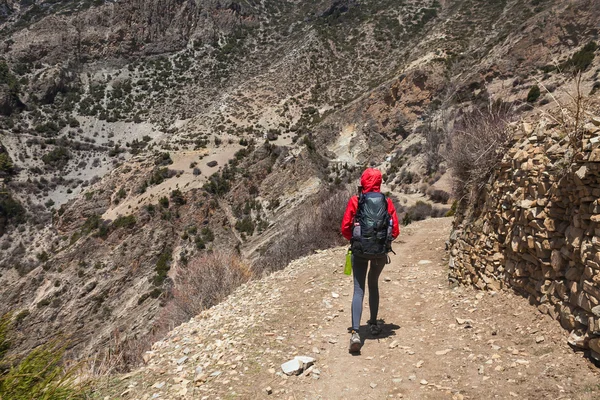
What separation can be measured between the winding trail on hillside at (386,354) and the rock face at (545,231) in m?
0.24

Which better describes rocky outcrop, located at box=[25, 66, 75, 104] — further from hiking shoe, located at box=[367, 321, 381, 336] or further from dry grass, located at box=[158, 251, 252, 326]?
hiking shoe, located at box=[367, 321, 381, 336]

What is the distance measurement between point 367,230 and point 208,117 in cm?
4821

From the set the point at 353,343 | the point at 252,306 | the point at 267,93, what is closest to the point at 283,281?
the point at 252,306

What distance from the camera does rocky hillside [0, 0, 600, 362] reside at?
25.3 meters

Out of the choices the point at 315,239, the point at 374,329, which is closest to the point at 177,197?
the point at 315,239

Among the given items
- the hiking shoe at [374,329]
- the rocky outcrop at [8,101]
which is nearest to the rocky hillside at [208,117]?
the rocky outcrop at [8,101]

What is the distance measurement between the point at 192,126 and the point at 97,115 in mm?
17871

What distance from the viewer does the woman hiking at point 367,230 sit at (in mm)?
4176

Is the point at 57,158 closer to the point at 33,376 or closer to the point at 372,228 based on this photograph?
the point at 372,228

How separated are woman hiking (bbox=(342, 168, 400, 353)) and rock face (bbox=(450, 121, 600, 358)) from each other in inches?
60.6

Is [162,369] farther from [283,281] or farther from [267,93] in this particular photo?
[267,93]

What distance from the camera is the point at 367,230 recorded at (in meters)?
4.17

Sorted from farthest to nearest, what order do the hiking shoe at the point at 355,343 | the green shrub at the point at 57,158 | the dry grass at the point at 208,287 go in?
the green shrub at the point at 57,158 → the dry grass at the point at 208,287 → the hiking shoe at the point at 355,343

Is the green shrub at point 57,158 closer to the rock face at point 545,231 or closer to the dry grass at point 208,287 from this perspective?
the dry grass at point 208,287
